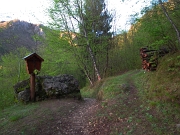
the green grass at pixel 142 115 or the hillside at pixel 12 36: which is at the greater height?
the hillside at pixel 12 36

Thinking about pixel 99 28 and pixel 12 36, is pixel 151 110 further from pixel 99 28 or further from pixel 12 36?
pixel 99 28

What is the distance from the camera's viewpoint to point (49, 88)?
7676mm

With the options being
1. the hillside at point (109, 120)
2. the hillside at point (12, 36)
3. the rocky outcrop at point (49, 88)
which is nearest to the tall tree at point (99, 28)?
the hillside at point (12, 36)

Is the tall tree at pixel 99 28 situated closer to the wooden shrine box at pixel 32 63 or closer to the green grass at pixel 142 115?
the wooden shrine box at pixel 32 63

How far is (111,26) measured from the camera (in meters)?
14.3

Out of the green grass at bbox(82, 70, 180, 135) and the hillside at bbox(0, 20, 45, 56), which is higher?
the hillside at bbox(0, 20, 45, 56)

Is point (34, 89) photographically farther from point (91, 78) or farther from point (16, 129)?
point (91, 78)

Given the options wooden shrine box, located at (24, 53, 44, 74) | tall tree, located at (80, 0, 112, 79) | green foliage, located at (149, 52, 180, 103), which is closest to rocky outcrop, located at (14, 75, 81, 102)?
wooden shrine box, located at (24, 53, 44, 74)

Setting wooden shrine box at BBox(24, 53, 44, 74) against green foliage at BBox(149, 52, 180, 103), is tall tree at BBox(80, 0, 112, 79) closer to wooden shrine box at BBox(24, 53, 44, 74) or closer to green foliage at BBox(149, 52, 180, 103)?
wooden shrine box at BBox(24, 53, 44, 74)

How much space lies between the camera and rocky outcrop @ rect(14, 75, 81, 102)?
24.6ft

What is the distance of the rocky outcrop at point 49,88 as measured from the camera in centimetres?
751

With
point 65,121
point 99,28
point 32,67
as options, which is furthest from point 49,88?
point 99,28

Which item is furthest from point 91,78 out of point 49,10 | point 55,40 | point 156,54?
point 156,54

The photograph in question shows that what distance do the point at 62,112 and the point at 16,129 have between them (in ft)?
6.00
